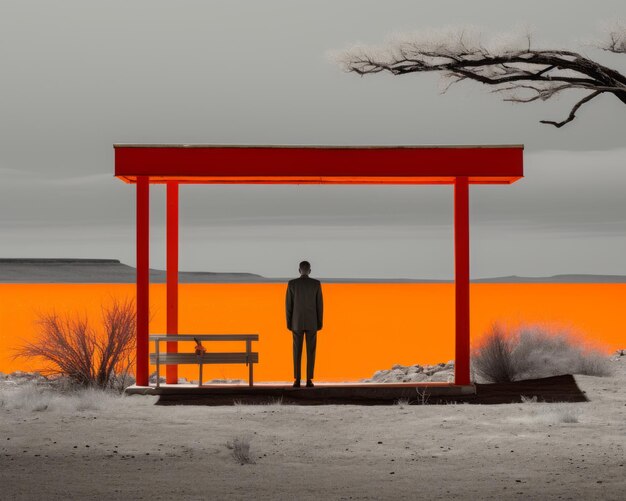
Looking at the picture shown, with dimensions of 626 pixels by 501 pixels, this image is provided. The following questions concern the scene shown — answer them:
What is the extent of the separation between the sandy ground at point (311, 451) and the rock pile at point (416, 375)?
4.19 metres

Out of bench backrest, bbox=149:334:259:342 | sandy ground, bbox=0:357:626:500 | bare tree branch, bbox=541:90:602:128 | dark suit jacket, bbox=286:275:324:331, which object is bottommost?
sandy ground, bbox=0:357:626:500

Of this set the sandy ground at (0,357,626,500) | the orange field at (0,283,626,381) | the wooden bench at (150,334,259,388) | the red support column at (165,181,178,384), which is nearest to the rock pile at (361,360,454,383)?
the orange field at (0,283,626,381)

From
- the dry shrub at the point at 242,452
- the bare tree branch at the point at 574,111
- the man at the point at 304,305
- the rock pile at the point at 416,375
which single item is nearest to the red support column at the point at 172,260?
the man at the point at 304,305

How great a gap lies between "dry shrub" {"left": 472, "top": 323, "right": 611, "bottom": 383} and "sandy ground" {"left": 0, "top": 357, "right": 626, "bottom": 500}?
2936 millimetres

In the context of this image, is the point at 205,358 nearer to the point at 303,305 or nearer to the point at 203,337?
the point at 203,337

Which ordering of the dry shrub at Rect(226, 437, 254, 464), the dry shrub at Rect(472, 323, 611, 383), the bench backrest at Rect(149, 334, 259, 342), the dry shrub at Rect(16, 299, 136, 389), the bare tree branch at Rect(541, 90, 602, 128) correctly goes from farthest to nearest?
the bare tree branch at Rect(541, 90, 602, 128) → the dry shrub at Rect(472, 323, 611, 383) → the dry shrub at Rect(16, 299, 136, 389) → the bench backrest at Rect(149, 334, 259, 342) → the dry shrub at Rect(226, 437, 254, 464)

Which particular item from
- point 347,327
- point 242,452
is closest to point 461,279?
point 242,452

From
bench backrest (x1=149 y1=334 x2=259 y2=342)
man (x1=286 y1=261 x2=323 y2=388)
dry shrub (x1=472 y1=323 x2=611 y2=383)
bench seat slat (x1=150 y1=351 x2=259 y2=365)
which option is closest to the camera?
man (x1=286 y1=261 x2=323 y2=388)

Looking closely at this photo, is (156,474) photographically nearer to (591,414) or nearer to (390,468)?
(390,468)

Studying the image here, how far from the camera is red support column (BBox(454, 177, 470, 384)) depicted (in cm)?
1511

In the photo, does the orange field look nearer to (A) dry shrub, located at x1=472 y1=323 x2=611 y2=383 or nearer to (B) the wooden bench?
(A) dry shrub, located at x1=472 y1=323 x2=611 y2=383

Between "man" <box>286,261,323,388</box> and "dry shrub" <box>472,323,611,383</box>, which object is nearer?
"man" <box>286,261,323,388</box>

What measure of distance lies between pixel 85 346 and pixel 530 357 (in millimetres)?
7414

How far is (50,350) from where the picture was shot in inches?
632
